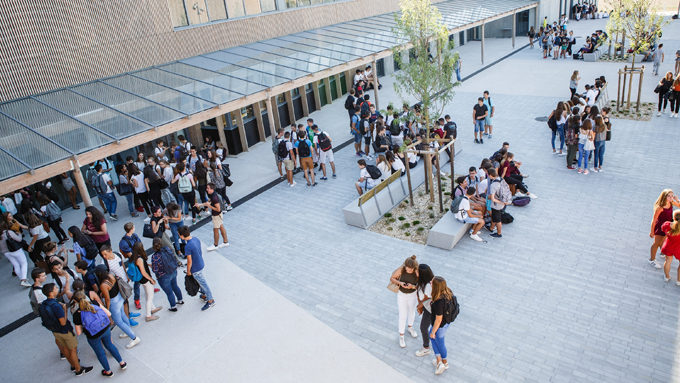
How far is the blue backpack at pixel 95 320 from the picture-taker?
6.27 m

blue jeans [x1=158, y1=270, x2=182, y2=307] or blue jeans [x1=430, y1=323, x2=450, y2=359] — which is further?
blue jeans [x1=158, y1=270, x2=182, y2=307]

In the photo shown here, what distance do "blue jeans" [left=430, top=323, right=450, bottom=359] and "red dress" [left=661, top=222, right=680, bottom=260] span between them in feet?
13.4

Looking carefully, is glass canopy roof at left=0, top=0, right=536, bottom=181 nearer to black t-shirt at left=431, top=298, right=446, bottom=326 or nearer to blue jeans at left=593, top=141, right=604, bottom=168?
black t-shirt at left=431, top=298, right=446, bottom=326

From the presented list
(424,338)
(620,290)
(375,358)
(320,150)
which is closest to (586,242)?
(620,290)

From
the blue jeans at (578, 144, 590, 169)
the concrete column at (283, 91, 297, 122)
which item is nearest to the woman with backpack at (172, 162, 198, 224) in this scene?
the concrete column at (283, 91, 297, 122)

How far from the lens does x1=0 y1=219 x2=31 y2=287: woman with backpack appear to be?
29.5 feet

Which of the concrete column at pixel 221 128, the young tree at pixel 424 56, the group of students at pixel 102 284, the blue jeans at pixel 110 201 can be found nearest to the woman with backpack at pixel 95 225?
the group of students at pixel 102 284

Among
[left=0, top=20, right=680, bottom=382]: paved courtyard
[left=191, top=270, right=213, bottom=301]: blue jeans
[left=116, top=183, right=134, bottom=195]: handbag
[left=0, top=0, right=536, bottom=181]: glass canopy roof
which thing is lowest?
[left=0, top=20, right=680, bottom=382]: paved courtyard

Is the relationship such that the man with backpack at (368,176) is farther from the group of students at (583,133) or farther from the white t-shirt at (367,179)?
the group of students at (583,133)

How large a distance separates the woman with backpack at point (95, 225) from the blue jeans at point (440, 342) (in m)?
6.57

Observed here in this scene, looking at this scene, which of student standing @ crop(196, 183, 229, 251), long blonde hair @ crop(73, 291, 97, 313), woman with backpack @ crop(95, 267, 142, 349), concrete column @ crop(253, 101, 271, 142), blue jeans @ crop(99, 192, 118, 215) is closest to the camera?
Answer: long blonde hair @ crop(73, 291, 97, 313)

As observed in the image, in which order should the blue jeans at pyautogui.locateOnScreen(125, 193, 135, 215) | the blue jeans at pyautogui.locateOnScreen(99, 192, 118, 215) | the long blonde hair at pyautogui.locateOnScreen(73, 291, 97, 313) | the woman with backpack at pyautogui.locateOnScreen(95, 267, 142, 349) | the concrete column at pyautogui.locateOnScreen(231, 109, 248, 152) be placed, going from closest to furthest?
the long blonde hair at pyautogui.locateOnScreen(73, 291, 97, 313), the woman with backpack at pyautogui.locateOnScreen(95, 267, 142, 349), the blue jeans at pyautogui.locateOnScreen(99, 192, 118, 215), the blue jeans at pyautogui.locateOnScreen(125, 193, 135, 215), the concrete column at pyautogui.locateOnScreen(231, 109, 248, 152)

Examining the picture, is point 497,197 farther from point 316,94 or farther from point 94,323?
point 316,94

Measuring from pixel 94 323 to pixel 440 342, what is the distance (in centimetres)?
460
